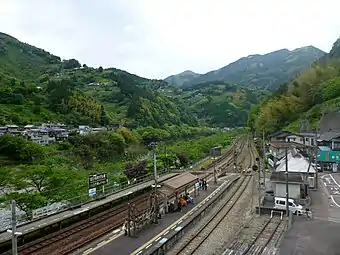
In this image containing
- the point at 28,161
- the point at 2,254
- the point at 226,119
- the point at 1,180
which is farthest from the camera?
the point at 226,119

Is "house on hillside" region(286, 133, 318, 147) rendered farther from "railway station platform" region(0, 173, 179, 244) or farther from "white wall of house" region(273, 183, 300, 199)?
"railway station platform" region(0, 173, 179, 244)

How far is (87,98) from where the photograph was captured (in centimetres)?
7644

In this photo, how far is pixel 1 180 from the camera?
1811 cm

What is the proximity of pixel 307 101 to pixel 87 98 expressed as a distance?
4642 centimetres

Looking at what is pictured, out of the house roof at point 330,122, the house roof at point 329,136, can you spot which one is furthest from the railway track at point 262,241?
the house roof at point 330,122

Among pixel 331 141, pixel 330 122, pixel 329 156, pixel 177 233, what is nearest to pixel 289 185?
pixel 177 233

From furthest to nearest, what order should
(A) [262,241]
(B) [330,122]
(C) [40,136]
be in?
(C) [40,136] < (B) [330,122] < (A) [262,241]

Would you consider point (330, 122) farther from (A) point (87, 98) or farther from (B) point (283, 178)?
(A) point (87, 98)

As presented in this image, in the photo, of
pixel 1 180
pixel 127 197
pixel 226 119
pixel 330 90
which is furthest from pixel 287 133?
pixel 226 119

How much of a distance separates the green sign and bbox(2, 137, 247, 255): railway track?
2241 centimetres

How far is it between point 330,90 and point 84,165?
138ft

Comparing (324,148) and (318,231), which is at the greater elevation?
(324,148)

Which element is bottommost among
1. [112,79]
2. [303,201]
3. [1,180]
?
[303,201]

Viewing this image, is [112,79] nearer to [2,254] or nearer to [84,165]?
[84,165]
